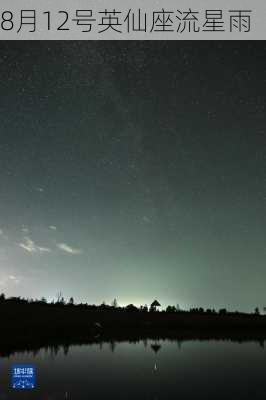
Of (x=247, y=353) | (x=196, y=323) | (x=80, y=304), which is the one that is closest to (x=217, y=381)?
(x=247, y=353)

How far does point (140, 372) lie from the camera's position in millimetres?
28922

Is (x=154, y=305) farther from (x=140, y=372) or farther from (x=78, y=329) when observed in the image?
(x=140, y=372)

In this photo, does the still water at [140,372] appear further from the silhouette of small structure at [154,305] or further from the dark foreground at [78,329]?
the silhouette of small structure at [154,305]

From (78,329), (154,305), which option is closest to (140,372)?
(78,329)

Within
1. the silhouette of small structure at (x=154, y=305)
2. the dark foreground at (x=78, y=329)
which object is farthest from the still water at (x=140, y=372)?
the silhouette of small structure at (x=154, y=305)

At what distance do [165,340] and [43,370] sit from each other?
2683 cm

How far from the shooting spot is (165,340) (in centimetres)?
5025

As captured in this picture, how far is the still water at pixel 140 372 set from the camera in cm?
2155

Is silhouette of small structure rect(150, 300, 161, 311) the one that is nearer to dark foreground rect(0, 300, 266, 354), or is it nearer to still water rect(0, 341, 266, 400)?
dark foreground rect(0, 300, 266, 354)

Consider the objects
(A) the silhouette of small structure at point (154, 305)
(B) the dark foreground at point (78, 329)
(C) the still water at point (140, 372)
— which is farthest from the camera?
(A) the silhouette of small structure at point (154, 305)

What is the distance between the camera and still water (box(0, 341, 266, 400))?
21.5 metres

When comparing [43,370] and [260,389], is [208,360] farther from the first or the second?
[43,370]

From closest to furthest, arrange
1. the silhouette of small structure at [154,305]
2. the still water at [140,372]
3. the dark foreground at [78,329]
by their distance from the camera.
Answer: the still water at [140,372] < the dark foreground at [78,329] < the silhouette of small structure at [154,305]

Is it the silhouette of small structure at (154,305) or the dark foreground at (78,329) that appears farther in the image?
the silhouette of small structure at (154,305)
